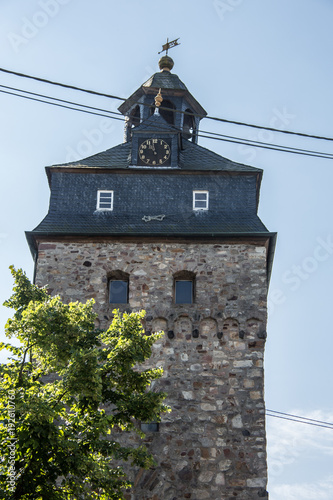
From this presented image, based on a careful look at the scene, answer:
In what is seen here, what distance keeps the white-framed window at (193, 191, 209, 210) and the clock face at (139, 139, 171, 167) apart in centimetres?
137

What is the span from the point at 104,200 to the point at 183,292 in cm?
339

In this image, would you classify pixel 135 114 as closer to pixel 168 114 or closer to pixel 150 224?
pixel 168 114

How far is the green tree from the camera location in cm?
1506

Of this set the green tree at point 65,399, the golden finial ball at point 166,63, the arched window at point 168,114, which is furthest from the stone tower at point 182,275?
the green tree at point 65,399

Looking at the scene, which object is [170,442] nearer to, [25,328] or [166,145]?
[25,328]

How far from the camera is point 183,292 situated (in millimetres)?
23203

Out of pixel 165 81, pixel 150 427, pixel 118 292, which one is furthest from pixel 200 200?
pixel 150 427

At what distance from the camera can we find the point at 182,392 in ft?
71.1

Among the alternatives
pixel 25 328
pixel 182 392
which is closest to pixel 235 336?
pixel 182 392

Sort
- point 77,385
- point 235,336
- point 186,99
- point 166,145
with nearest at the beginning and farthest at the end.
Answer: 1. point 77,385
2. point 235,336
3. point 166,145
4. point 186,99

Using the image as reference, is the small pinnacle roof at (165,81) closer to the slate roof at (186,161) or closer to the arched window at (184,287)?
the slate roof at (186,161)

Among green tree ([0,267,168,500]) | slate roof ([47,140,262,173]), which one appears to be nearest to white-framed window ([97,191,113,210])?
slate roof ([47,140,262,173])

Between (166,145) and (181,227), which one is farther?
(166,145)

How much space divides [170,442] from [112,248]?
16.5ft
